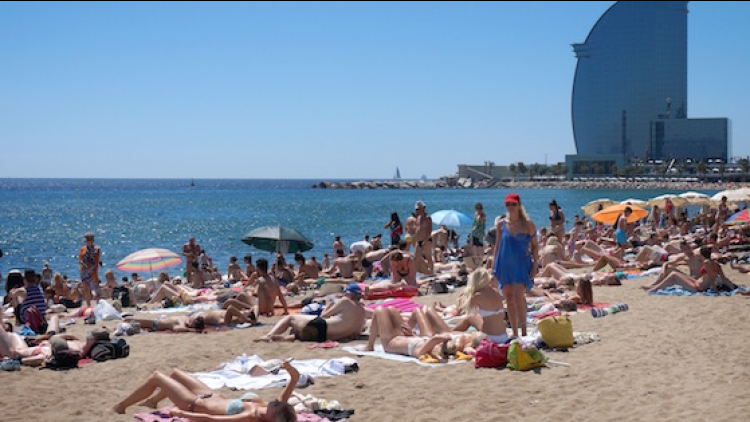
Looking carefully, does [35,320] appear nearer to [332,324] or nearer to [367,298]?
[332,324]

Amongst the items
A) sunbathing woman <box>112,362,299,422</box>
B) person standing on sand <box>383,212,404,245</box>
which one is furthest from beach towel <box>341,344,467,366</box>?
person standing on sand <box>383,212,404,245</box>

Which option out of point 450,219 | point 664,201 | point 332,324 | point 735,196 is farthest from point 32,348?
point 664,201

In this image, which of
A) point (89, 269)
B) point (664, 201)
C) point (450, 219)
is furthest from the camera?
point (664, 201)

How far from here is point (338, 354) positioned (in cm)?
679

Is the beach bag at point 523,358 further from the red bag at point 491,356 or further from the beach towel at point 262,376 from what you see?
the beach towel at point 262,376

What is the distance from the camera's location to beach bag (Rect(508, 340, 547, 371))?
5867mm

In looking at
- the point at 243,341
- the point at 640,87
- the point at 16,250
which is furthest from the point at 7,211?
the point at 640,87

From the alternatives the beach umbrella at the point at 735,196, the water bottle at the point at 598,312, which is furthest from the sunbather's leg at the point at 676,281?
the beach umbrella at the point at 735,196

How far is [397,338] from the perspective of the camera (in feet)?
22.0

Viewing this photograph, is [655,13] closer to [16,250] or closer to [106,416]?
[16,250]

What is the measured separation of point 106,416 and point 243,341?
251cm

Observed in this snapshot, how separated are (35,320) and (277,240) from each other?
4.65 metres

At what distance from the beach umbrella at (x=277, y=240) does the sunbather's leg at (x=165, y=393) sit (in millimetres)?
7085

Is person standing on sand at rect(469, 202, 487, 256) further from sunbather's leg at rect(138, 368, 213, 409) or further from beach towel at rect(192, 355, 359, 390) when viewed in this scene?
sunbather's leg at rect(138, 368, 213, 409)
